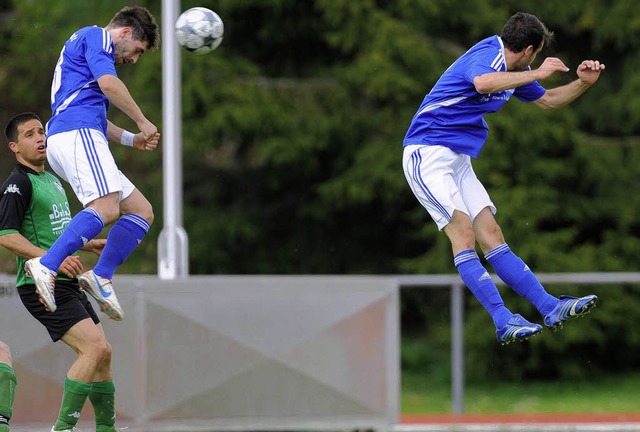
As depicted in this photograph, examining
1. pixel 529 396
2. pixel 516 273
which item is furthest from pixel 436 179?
pixel 529 396

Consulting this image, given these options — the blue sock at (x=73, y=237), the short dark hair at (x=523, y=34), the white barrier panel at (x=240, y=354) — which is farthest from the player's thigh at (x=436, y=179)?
the white barrier panel at (x=240, y=354)

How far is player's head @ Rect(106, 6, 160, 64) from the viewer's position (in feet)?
24.1

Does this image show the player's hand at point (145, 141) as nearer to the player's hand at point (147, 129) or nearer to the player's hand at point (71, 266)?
the player's hand at point (147, 129)

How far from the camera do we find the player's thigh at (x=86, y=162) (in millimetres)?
7156

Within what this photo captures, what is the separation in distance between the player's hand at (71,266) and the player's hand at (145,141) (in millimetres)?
817

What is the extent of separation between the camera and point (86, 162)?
7.15 meters

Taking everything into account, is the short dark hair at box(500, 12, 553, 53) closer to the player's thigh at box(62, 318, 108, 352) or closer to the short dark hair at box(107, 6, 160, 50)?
the short dark hair at box(107, 6, 160, 50)

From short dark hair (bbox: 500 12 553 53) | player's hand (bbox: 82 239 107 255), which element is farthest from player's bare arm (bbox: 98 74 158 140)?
short dark hair (bbox: 500 12 553 53)

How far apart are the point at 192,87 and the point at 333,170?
249 cm

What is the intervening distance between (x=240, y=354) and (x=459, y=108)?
3688 mm

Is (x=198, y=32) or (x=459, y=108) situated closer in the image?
(x=459, y=108)

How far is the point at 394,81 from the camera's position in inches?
643

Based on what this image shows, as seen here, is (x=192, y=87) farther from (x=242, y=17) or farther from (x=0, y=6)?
(x=0, y=6)

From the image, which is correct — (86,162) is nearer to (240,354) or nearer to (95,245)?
(95,245)
